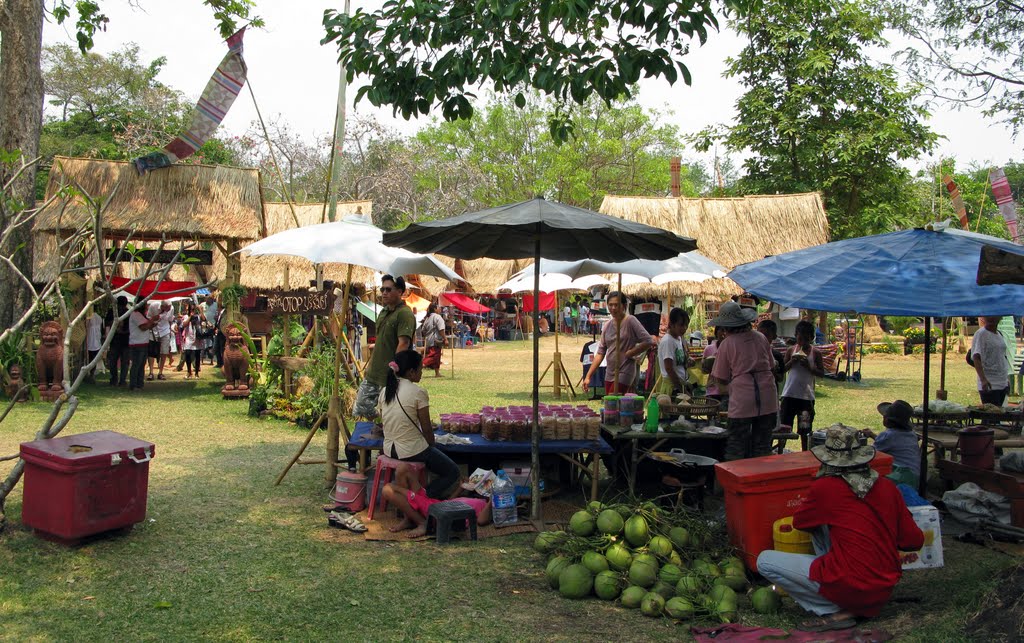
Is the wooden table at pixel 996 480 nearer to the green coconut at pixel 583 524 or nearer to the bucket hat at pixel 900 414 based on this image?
the bucket hat at pixel 900 414

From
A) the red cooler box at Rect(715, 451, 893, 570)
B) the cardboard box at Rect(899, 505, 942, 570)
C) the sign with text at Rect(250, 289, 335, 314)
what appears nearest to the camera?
the cardboard box at Rect(899, 505, 942, 570)

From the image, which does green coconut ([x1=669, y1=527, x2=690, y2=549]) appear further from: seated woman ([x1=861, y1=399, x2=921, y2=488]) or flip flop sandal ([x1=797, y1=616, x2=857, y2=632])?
seated woman ([x1=861, y1=399, x2=921, y2=488])

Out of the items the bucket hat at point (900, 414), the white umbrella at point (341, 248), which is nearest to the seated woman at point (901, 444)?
the bucket hat at point (900, 414)

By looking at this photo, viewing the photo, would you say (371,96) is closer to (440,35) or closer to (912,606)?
(440,35)

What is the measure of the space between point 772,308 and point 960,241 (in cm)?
1314

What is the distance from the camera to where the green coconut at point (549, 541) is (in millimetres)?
5984

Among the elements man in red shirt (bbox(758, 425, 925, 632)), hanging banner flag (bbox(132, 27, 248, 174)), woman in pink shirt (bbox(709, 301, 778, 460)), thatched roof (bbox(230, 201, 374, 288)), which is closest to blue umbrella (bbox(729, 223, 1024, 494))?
woman in pink shirt (bbox(709, 301, 778, 460))

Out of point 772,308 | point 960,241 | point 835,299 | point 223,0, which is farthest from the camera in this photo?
point 772,308

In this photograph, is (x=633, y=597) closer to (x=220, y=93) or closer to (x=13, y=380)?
(x=220, y=93)

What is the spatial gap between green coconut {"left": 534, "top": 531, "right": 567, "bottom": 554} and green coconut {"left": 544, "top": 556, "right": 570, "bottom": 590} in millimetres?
440

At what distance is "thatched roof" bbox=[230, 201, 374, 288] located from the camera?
19969 mm

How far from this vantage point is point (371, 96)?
6.60m

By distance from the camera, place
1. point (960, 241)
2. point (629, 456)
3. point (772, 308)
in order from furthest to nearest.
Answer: point (772, 308)
point (629, 456)
point (960, 241)

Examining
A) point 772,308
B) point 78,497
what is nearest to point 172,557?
point 78,497
